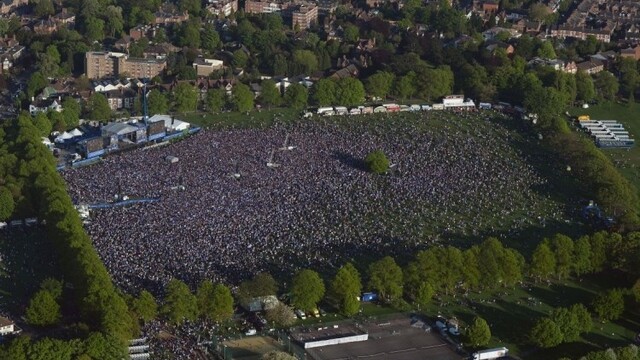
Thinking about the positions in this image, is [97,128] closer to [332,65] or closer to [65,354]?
[332,65]

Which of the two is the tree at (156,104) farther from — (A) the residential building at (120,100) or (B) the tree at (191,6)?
(B) the tree at (191,6)

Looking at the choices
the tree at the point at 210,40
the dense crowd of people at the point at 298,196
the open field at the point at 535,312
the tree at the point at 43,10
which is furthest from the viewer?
the tree at the point at 43,10

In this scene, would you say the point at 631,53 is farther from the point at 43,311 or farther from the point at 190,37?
the point at 43,311

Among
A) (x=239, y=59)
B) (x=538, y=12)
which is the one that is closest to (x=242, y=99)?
(x=239, y=59)

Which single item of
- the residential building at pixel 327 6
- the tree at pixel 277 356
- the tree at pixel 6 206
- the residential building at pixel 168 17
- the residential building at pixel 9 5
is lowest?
the residential building at pixel 9 5

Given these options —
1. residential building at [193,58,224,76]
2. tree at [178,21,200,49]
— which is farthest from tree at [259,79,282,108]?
tree at [178,21,200,49]

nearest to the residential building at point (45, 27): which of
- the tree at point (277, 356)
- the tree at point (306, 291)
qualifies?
the tree at point (306, 291)

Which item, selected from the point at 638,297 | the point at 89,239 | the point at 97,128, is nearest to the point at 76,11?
the point at 97,128
